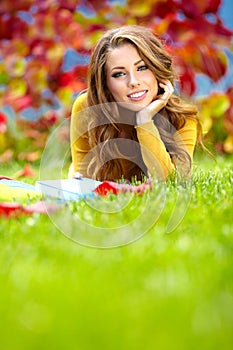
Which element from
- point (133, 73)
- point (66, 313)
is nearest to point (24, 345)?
point (66, 313)

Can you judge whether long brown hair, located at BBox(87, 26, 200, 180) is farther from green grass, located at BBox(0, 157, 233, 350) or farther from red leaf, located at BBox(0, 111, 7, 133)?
red leaf, located at BBox(0, 111, 7, 133)

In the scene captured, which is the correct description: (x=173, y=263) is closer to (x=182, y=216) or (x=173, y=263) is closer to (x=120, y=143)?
(x=182, y=216)

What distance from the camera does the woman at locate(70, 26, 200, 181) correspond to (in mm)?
2562

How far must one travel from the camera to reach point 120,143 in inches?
110

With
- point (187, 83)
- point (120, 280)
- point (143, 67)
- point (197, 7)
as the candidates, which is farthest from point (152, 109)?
point (197, 7)

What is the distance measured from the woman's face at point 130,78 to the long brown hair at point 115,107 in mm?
30

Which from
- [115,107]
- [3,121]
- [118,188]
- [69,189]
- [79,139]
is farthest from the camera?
[3,121]

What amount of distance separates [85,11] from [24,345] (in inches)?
153

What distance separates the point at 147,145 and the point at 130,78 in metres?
0.29

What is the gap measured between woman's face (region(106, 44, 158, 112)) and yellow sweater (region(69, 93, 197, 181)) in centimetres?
12

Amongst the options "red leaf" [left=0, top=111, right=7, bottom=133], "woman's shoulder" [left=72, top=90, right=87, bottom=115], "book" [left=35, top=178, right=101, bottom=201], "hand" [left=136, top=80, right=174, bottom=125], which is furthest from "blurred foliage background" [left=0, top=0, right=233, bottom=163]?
"book" [left=35, top=178, right=101, bottom=201]

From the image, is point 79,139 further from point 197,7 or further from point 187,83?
point 197,7

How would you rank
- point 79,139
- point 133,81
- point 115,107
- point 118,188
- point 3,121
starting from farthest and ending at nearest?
1. point 3,121
2. point 79,139
3. point 115,107
4. point 133,81
5. point 118,188

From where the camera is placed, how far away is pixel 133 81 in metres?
2.53
